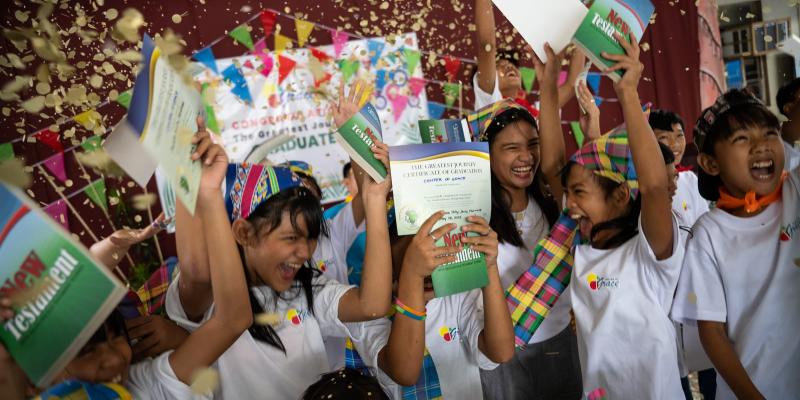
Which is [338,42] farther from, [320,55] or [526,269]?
[526,269]

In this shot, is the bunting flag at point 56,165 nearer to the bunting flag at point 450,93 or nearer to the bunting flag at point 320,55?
the bunting flag at point 320,55

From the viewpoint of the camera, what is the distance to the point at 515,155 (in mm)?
1752

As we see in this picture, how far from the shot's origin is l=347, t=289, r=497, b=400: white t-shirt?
1.46m

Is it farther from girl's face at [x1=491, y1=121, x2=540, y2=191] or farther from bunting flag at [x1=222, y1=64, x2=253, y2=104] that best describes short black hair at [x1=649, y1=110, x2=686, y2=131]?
bunting flag at [x1=222, y1=64, x2=253, y2=104]

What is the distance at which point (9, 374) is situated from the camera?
0.93 meters

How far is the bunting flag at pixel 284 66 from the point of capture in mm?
3797

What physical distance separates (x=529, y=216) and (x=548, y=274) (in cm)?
27

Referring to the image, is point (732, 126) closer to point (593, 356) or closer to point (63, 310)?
point (593, 356)

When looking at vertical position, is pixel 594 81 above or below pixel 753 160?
above

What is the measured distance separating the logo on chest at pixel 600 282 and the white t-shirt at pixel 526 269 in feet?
0.42

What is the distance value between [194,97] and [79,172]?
316 centimetres

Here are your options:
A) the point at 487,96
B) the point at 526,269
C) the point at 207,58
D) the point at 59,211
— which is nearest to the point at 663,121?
the point at 487,96

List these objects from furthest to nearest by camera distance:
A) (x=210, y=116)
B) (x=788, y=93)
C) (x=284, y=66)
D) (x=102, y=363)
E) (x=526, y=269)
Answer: (x=284, y=66)
(x=210, y=116)
(x=788, y=93)
(x=526, y=269)
(x=102, y=363)

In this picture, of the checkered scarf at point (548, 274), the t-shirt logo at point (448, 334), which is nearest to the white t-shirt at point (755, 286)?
the checkered scarf at point (548, 274)
